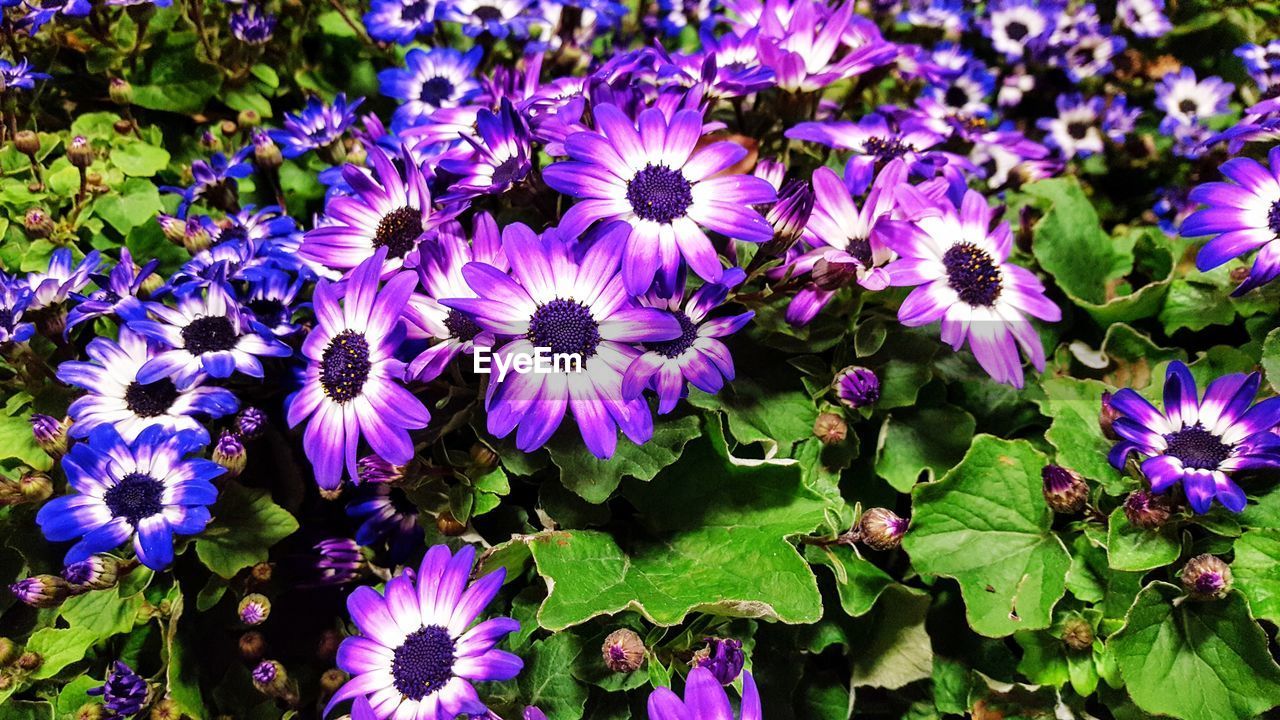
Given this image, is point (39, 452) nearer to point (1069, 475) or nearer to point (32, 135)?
point (32, 135)

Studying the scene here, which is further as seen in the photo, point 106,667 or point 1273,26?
point 1273,26

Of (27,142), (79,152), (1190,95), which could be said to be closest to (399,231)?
(79,152)

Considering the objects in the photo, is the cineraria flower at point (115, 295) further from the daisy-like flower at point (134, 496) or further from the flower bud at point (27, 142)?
the flower bud at point (27, 142)

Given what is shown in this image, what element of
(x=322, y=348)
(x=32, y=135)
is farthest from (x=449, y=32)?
(x=322, y=348)

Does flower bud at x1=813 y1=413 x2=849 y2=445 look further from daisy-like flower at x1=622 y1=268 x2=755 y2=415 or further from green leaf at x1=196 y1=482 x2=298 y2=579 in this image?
green leaf at x1=196 y1=482 x2=298 y2=579

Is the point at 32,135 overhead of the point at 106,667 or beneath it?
overhead

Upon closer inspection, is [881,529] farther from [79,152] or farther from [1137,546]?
[79,152]
